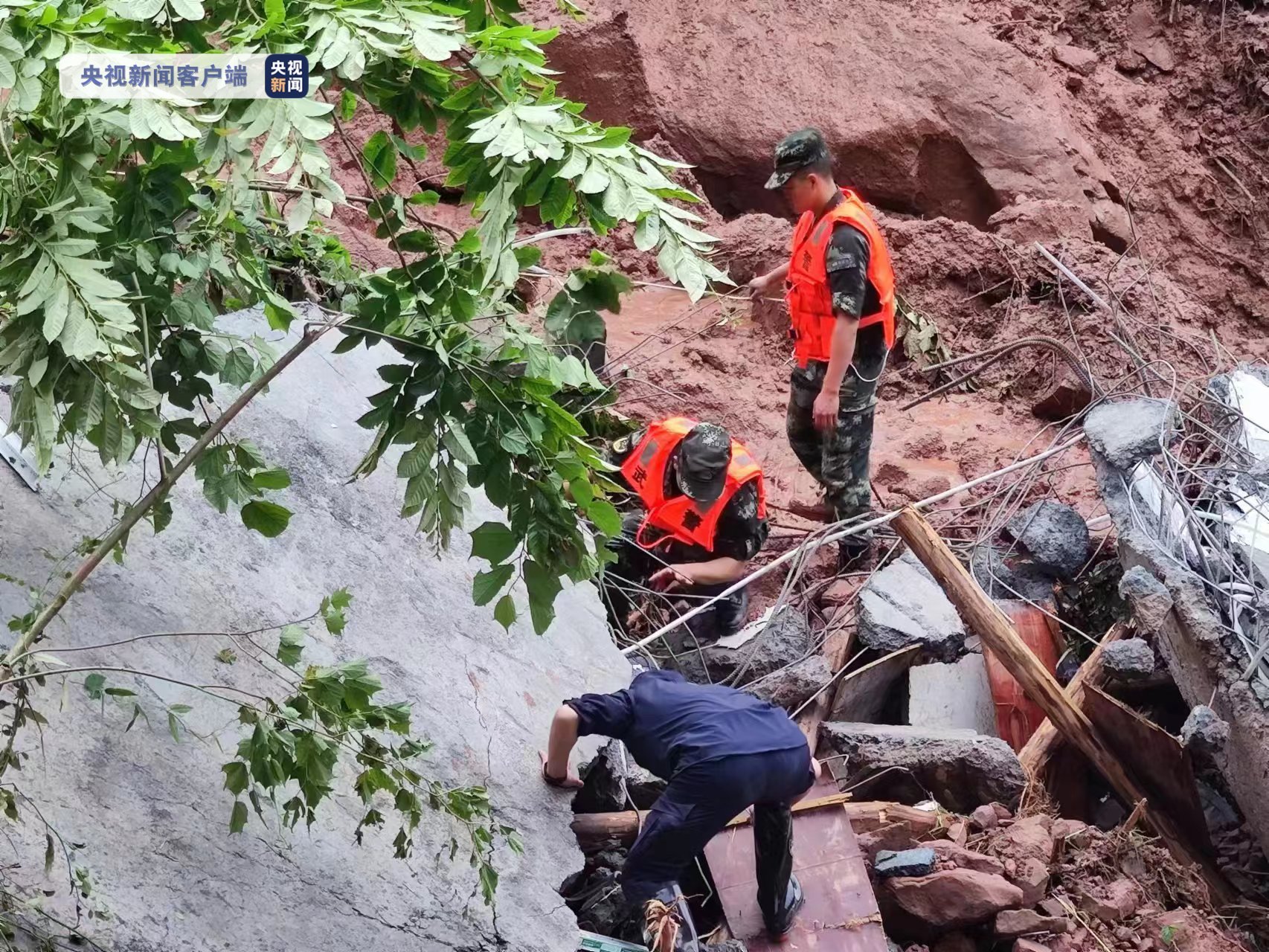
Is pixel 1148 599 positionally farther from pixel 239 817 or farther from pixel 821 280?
pixel 239 817

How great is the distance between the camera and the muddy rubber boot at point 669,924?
13.4ft

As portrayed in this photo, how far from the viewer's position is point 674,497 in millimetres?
6211

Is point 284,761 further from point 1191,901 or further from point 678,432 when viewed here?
point 1191,901

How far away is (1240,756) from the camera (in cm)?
524

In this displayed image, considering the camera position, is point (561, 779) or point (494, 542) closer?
point (494, 542)

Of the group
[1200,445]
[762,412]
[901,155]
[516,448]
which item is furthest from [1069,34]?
[516,448]

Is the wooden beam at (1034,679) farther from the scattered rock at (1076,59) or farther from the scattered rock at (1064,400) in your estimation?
the scattered rock at (1076,59)

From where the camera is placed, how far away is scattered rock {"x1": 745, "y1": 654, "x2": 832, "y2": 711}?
229 inches

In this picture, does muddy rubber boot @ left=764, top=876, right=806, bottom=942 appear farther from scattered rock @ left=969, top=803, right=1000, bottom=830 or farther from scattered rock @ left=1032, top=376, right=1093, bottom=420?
scattered rock @ left=1032, top=376, right=1093, bottom=420

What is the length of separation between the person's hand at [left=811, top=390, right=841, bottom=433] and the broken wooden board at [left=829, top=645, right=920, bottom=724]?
1097mm

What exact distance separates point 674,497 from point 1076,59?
20.8 feet

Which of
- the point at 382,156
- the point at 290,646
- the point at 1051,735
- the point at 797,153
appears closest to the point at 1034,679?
the point at 1051,735

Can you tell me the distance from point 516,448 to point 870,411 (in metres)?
3.60

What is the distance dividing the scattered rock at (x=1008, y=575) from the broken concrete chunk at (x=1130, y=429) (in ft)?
2.81
